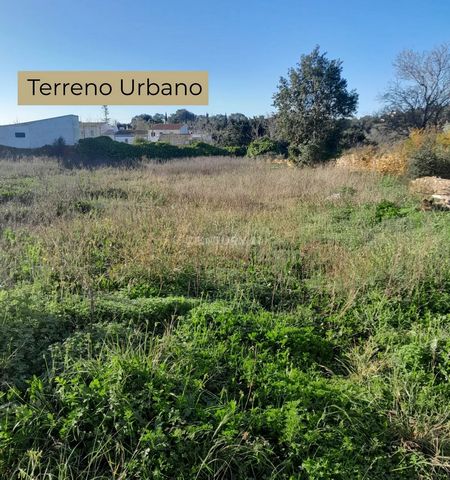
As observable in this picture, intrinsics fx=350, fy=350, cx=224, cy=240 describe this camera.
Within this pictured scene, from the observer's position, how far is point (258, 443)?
6.19 ft

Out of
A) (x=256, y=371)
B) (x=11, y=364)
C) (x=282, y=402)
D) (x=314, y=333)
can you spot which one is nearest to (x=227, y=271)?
(x=314, y=333)

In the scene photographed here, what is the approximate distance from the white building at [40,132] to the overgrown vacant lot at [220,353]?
2593 cm

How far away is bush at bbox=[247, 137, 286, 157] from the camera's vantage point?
88.2 feet

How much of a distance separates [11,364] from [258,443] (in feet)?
5.35

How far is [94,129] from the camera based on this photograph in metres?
47.0

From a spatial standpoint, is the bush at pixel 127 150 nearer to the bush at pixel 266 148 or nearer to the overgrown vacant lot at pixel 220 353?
the bush at pixel 266 148

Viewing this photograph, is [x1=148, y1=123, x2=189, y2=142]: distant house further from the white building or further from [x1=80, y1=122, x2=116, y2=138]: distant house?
the white building

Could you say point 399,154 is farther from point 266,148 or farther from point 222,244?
point 266,148

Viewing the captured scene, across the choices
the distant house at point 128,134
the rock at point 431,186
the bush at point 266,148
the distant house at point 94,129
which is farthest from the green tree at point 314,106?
the distant house at point 128,134

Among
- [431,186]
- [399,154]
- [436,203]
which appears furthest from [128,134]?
[436,203]

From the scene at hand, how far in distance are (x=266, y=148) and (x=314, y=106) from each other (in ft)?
24.7

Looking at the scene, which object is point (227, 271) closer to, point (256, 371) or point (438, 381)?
point (256, 371)

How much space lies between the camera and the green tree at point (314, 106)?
19266 millimetres

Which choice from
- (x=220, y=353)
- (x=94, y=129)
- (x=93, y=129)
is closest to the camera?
(x=220, y=353)
